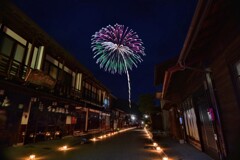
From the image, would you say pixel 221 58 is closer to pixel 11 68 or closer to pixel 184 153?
pixel 184 153

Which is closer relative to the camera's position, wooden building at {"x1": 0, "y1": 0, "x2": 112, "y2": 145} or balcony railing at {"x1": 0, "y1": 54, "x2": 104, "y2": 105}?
balcony railing at {"x1": 0, "y1": 54, "x2": 104, "y2": 105}

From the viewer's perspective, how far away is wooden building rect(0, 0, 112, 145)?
952cm

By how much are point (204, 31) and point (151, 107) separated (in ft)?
106

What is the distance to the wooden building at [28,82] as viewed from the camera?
9.52m

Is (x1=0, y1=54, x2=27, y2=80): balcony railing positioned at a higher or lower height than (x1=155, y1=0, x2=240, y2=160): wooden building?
higher

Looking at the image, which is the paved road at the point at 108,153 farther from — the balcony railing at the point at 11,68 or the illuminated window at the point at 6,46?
the illuminated window at the point at 6,46

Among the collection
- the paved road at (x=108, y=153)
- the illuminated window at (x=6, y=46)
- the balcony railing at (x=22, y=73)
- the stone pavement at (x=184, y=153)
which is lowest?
the paved road at (x=108, y=153)

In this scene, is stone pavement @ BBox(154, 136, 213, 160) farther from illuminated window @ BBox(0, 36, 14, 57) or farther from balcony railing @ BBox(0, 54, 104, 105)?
illuminated window @ BBox(0, 36, 14, 57)

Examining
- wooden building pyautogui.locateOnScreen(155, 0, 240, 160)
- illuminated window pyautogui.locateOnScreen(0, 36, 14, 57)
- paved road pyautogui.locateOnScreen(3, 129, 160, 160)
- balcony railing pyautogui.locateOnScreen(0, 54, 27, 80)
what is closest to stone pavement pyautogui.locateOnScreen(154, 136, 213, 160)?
paved road pyautogui.locateOnScreen(3, 129, 160, 160)

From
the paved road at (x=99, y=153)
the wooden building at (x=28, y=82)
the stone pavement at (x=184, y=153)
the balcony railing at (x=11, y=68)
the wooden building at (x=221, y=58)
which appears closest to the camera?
the wooden building at (x=221, y=58)

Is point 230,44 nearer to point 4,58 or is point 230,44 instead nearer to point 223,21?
point 223,21

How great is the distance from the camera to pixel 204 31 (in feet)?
13.6

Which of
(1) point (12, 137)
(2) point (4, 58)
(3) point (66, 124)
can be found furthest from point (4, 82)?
(3) point (66, 124)

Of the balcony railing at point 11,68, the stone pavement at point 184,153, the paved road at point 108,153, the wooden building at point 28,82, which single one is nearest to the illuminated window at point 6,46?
the wooden building at point 28,82
